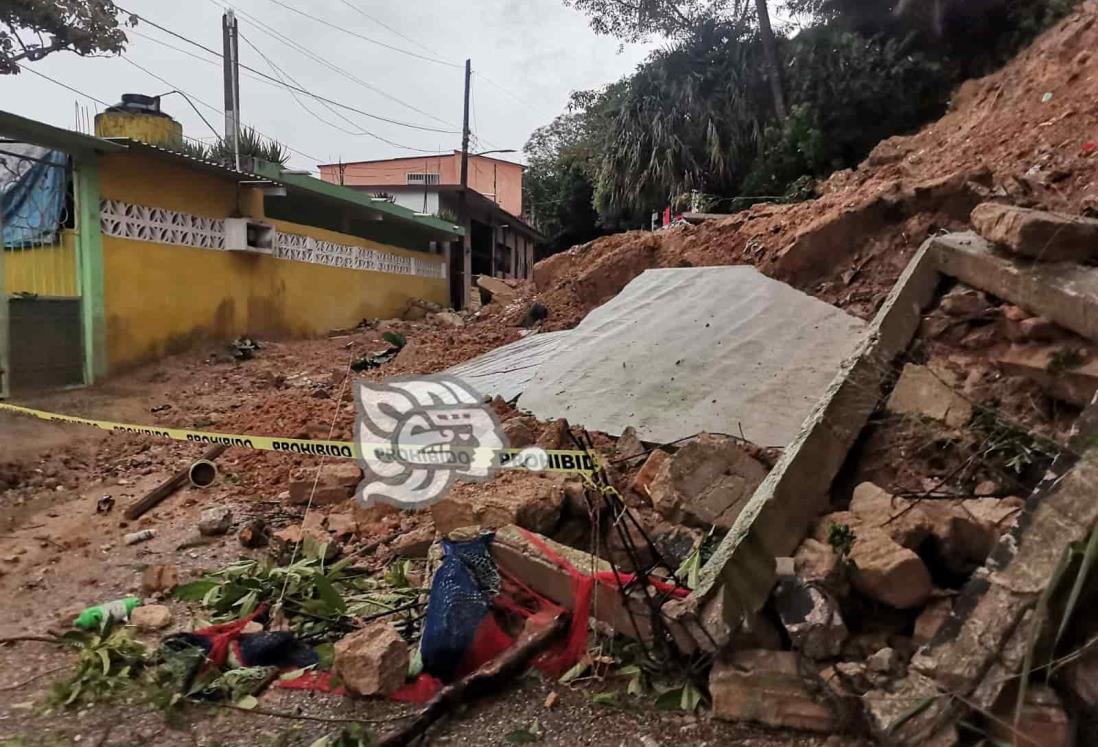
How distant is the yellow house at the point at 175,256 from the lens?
24.2 ft

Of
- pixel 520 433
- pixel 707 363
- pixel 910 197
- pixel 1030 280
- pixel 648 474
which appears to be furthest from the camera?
pixel 910 197

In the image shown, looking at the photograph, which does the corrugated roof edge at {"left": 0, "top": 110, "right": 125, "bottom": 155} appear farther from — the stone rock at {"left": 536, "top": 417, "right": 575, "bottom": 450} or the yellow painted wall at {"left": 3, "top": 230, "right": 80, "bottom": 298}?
the stone rock at {"left": 536, "top": 417, "right": 575, "bottom": 450}

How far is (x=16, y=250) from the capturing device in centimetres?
743

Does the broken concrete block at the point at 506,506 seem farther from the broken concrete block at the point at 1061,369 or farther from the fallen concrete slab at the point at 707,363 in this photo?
the broken concrete block at the point at 1061,369

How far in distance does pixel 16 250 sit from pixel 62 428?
8.59 ft

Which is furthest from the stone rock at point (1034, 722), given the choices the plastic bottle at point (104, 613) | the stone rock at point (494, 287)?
the stone rock at point (494, 287)

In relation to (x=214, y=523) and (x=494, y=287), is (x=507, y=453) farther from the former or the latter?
(x=494, y=287)

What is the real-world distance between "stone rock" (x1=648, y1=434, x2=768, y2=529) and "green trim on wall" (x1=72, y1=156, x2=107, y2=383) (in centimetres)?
675

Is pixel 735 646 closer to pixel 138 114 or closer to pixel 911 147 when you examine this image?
pixel 911 147

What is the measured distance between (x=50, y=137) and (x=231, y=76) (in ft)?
21.1

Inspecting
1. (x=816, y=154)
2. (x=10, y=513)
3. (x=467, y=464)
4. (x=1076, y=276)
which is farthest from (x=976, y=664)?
(x=816, y=154)

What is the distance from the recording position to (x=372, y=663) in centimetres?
245

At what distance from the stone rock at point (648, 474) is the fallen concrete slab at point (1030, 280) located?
1.78m

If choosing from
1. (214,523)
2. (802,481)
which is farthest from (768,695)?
(214,523)
